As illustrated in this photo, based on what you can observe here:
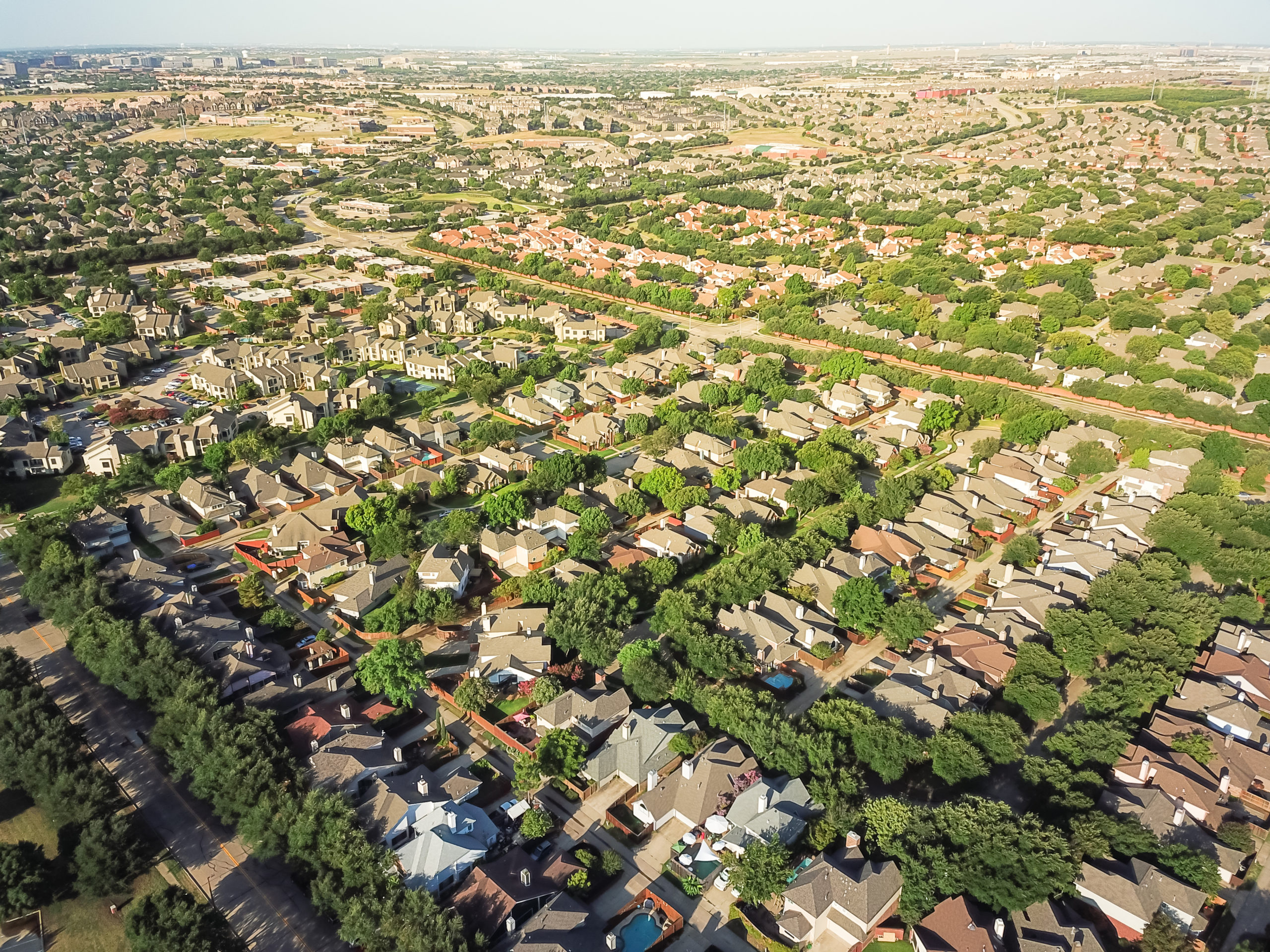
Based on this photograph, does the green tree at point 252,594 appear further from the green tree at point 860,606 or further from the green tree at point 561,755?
the green tree at point 860,606

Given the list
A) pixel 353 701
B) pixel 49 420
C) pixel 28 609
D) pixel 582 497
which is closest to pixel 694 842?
pixel 353 701

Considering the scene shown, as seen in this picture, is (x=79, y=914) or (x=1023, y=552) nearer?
(x=79, y=914)

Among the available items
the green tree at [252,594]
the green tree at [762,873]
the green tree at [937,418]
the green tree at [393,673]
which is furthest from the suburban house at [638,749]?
the green tree at [937,418]

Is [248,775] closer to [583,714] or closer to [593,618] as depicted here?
[583,714]

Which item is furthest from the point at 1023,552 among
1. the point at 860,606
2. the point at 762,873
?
the point at 762,873

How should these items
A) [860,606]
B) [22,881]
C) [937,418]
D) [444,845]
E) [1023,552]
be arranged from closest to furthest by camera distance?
1. [22,881]
2. [444,845]
3. [860,606]
4. [1023,552]
5. [937,418]

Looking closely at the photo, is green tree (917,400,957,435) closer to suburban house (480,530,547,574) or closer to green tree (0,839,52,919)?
suburban house (480,530,547,574)
